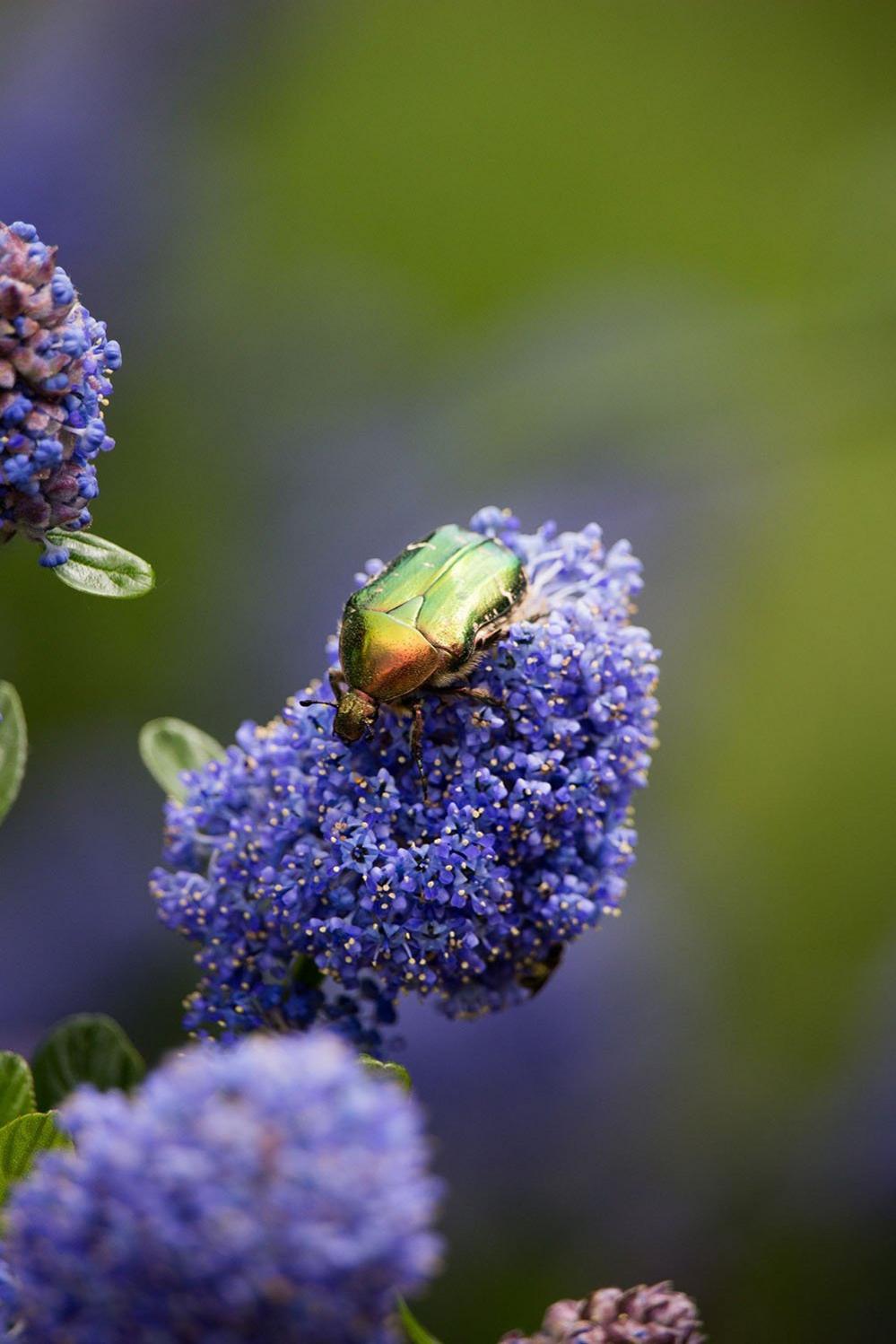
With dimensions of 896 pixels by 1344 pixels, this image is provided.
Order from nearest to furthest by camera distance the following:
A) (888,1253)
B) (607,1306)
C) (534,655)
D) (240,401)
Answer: (607,1306) < (534,655) < (888,1253) < (240,401)

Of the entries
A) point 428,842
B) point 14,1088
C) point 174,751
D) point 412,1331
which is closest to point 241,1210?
point 412,1331

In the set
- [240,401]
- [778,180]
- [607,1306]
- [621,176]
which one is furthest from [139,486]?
[607,1306]

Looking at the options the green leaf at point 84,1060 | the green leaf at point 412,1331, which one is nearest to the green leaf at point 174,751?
the green leaf at point 84,1060

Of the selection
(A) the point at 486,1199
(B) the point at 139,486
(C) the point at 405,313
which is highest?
(C) the point at 405,313

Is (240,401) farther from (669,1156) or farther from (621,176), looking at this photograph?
(669,1156)

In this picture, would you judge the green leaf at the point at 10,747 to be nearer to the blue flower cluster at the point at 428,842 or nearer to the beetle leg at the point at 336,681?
the blue flower cluster at the point at 428,842

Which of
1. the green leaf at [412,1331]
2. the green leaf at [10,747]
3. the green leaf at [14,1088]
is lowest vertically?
the green leaf at [412,1331]

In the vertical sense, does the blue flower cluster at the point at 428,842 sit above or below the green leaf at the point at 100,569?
below
